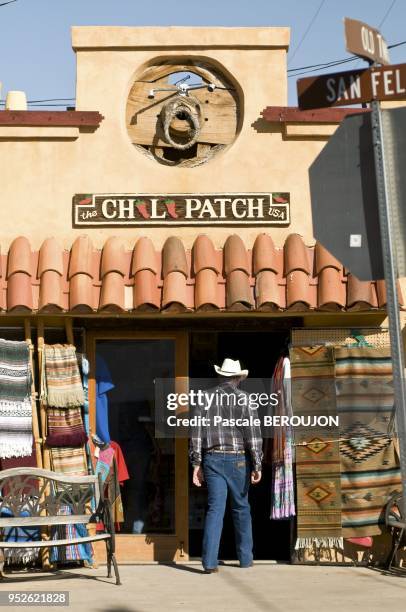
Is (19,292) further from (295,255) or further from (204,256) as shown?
(295,255)

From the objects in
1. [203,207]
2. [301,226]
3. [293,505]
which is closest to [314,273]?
[301,226]

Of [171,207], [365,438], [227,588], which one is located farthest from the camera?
[171,207]

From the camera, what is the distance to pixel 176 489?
11914 millimetres

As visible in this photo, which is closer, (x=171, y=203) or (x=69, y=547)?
(x=69, y=547)

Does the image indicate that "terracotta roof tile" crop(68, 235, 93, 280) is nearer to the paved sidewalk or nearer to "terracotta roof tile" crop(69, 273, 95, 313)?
"terracotta roof tile" crop(69, 273, 95, 313)

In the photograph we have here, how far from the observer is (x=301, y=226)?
1186 centimetres

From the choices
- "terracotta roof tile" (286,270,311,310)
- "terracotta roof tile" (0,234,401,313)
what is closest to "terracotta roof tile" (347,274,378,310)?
"terracotta roof tile" (0,234,401,313)

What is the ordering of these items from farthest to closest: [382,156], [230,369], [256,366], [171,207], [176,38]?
[256,366] → [176,38] → [171,207] → [230,369] → [382,156]

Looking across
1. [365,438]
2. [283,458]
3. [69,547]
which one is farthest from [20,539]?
[365,438]

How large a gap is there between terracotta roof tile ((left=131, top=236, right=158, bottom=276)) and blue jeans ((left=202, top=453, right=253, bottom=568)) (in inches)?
78.6

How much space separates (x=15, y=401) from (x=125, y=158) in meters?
2.82

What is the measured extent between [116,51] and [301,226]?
2.76 meters

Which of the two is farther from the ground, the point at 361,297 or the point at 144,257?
the point at 144,257

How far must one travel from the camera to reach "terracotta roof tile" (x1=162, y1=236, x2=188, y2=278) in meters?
11.4
